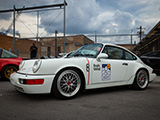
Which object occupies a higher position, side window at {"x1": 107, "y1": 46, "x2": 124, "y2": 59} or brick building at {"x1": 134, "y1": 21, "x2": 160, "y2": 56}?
brick building at {"x1": 134, "y1": 21, "x2": 160, "y2": 56}

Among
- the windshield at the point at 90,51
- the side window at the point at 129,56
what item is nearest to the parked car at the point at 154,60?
the side window at the point at 129,56

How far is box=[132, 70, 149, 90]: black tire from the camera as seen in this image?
4293mm

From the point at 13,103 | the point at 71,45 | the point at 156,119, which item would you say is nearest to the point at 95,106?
the point at 156,119

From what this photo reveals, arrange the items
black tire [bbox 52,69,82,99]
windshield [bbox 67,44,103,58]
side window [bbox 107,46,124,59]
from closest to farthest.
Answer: black tire [bbox 52,69,82,99] → windshield [bbox 67,44,103,58] → side window [bbox 107,46,124,59]

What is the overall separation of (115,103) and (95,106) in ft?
1.50

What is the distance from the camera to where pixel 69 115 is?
2369mm

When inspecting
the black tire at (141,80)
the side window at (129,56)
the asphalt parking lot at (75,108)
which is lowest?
the asphalt parking lot at (75,108)

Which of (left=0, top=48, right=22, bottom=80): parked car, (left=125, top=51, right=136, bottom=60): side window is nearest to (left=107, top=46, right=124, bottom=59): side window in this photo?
(left=125, top=51, right=136, bottom=60): side window

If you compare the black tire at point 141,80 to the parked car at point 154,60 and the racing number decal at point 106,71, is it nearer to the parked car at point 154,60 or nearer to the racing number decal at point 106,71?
the racing number decal at point 106,71

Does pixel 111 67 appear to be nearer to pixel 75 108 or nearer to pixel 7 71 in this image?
pixel 75 108

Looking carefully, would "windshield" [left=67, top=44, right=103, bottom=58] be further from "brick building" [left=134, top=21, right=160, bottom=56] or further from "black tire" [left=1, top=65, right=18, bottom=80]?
"brick building" [left=134, top=21, right=160, bottom=56]

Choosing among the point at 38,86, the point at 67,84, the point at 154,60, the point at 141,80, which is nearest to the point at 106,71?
the point at 67,84

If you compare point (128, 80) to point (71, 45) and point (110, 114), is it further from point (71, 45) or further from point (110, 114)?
point (71, 45)

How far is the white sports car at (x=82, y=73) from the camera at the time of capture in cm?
298
